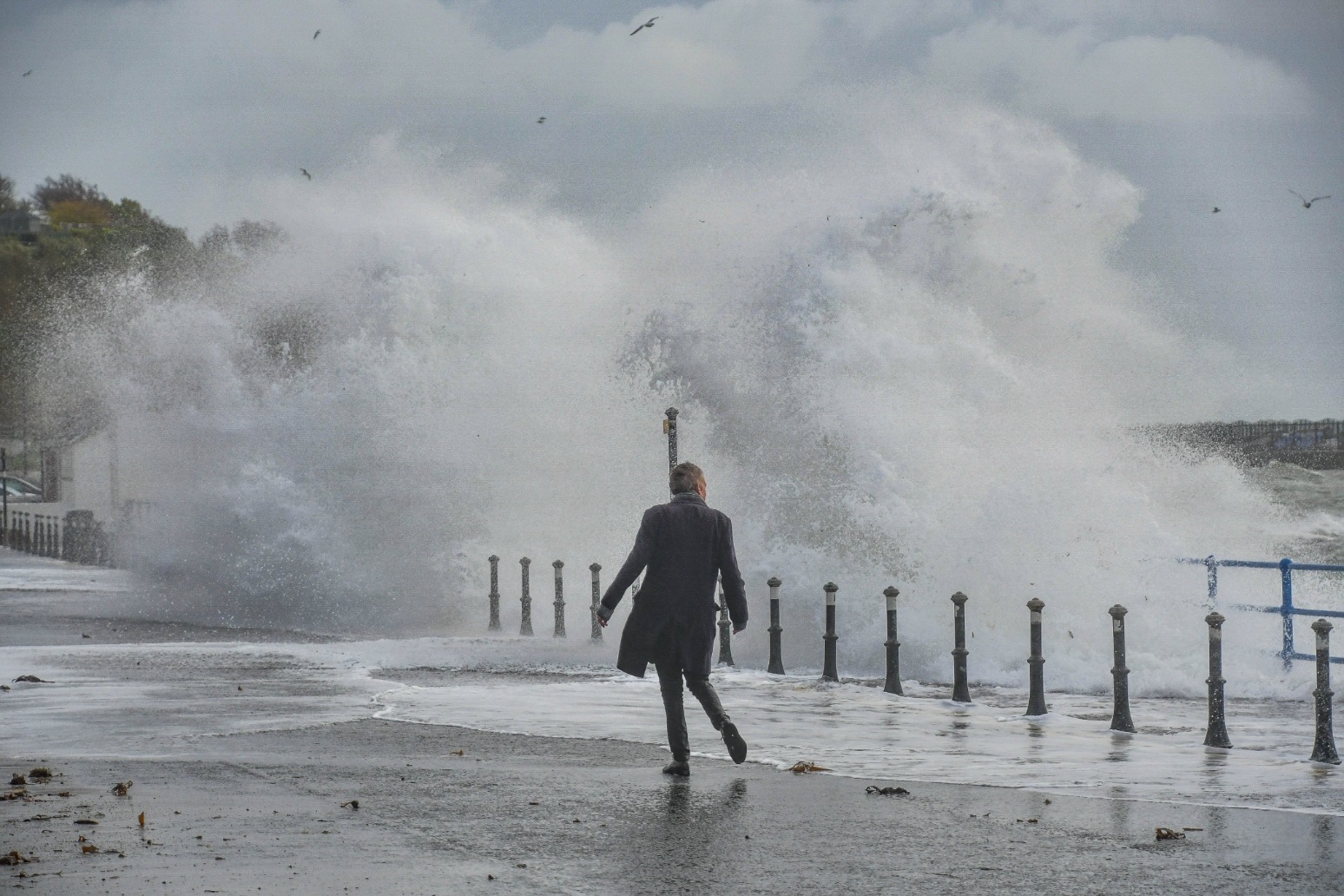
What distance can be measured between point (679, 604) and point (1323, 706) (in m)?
4.45

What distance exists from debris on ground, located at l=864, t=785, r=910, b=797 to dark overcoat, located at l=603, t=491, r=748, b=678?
1.30 meters

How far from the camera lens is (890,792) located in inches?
375

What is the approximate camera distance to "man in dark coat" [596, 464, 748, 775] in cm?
1026

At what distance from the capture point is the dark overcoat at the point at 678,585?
10266 mm

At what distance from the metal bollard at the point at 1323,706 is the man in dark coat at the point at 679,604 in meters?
3.88

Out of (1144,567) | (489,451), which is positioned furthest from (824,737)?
(489,451)

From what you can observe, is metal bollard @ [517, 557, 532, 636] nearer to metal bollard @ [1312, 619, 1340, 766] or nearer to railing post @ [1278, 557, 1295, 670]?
railing post @ [1278, 557, 1295, 670]

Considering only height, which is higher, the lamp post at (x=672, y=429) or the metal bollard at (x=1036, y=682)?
the lamp post at (x=672, y=429)

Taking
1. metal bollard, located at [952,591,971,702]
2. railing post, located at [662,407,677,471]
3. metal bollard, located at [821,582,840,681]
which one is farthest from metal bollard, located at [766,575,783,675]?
railing post, located at [662,407,677,471]

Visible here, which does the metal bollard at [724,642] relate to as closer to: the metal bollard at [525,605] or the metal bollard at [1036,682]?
the metal bollard at [1036,682]

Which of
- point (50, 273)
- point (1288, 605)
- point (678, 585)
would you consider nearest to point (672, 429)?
point (1288, 605)

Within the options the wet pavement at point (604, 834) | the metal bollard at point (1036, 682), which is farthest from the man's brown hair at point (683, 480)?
the metal bollard at point (1036, 682)

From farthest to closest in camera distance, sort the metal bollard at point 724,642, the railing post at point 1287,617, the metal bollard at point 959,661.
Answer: the metal bollard at point 724,642 < the railing post at point 1287,617 < the metal bollard at point 959,661

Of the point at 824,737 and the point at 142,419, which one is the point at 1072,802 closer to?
the point at 824,737
